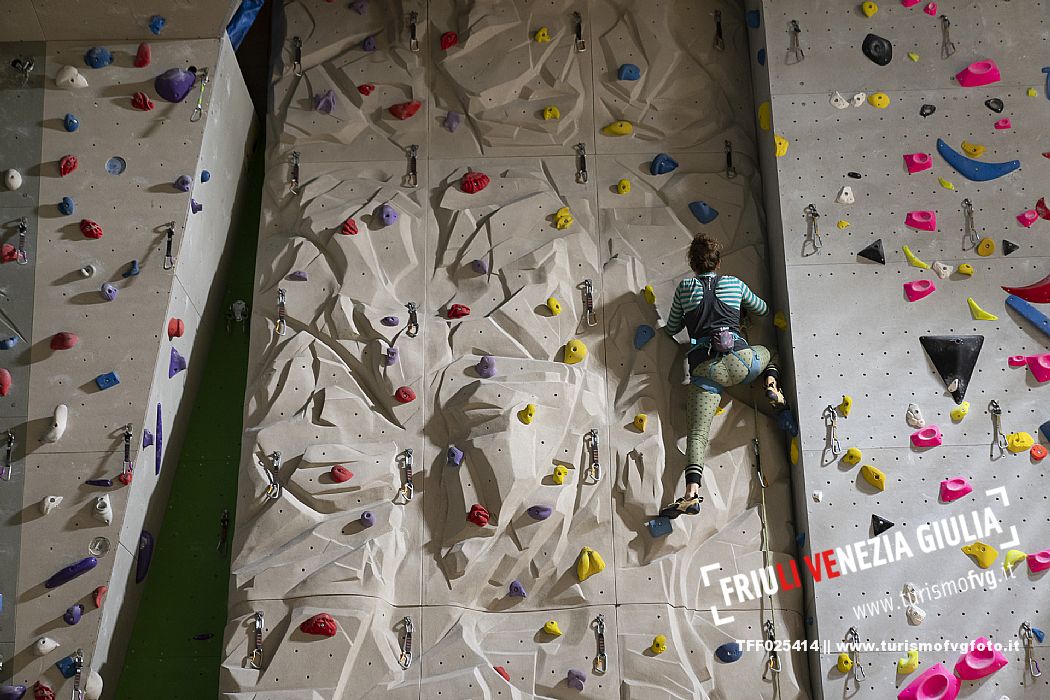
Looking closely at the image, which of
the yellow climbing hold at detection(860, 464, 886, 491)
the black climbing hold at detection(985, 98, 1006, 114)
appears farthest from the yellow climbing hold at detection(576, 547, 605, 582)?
the black climbing hold at detection(985, 98, 1006, 114)

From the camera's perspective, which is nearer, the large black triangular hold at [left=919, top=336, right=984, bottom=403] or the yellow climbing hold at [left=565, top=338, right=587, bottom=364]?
the large black triangular hold at [left=919, top=336, right=984, bottom=403]

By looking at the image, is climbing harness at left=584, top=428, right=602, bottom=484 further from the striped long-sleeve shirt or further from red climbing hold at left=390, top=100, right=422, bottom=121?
red climbing hold at left=390, top=100, right=422, bottom=121

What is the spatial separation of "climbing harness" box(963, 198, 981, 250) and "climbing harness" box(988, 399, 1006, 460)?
731 mm

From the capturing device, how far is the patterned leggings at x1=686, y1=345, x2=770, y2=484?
4.95 m

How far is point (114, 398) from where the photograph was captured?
4.87m

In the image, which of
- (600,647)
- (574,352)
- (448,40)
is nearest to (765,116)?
(574,352)

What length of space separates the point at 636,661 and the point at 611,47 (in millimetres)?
2969

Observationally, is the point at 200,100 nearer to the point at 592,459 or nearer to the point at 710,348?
the point at 592,459

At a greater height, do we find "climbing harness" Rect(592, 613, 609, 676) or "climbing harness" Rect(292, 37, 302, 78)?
"climbing harness" Rect(292, 37, 302, 78)

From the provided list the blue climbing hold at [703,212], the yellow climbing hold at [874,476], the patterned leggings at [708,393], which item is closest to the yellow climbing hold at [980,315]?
the yellow climbing hold at [874,476]

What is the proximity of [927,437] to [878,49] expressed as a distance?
1.86m

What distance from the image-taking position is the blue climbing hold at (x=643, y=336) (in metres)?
5.27

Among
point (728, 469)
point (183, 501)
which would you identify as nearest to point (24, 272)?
point (183, 501)

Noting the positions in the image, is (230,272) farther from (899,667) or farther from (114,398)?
(899,667)
